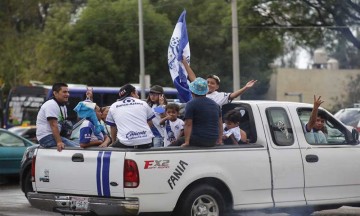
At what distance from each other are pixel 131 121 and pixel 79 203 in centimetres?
115

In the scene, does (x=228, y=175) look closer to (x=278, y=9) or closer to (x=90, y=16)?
(x=278, y=9)

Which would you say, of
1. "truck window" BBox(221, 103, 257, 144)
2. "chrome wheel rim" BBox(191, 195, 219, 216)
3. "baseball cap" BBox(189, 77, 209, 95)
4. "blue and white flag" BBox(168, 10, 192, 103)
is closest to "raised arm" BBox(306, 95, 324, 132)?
"truck window" BBox(221, 103, 257, 144)

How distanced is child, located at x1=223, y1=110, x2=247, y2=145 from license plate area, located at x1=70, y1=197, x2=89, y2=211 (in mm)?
2002

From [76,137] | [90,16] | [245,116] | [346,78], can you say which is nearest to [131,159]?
[245,116]

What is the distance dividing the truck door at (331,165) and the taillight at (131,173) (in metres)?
2.47

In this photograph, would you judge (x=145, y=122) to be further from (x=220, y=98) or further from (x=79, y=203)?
(x=220, y=98)

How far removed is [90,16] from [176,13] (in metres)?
6.47

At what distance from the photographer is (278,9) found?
3800cm

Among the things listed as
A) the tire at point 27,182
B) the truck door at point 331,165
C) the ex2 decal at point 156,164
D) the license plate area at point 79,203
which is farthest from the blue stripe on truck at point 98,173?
the tire at point 27,182

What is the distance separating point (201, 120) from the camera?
33.2 feet

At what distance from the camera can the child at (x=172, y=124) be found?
435 inches

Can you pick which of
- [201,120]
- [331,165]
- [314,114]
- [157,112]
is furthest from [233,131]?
[157,112]

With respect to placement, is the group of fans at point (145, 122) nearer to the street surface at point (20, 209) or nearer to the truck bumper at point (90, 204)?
the truck bumper at point (90, 204)

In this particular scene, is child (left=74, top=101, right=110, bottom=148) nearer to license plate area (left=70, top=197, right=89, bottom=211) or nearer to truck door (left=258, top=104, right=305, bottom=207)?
license plate area (left=70, top=197, right=89, bottom=211)
